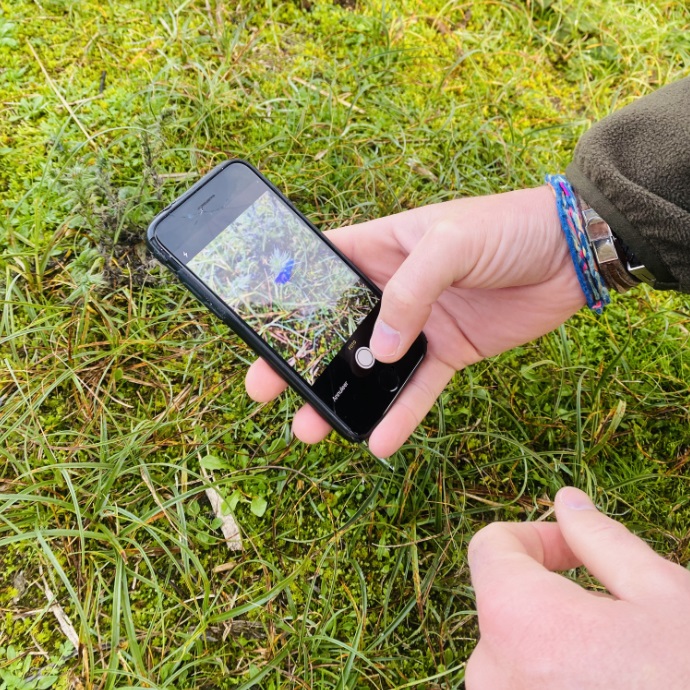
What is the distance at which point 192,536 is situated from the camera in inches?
71.2

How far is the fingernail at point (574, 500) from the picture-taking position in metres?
1.28

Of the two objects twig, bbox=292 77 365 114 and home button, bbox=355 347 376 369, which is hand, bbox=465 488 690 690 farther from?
twig, bbox=292 77 365 114

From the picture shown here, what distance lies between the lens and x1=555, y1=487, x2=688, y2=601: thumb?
108 centimetres

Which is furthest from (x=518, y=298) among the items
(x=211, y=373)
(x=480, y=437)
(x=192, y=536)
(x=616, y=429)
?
(x=192, y=536)

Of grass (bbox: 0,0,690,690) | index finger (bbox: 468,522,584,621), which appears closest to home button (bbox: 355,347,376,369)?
grass (bbox: 0,0,690,690)

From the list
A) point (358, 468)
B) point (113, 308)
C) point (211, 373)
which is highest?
point (113, 308)

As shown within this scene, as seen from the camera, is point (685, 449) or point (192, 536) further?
point (685, 449)

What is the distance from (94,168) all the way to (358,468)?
60.3 inches

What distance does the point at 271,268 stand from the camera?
1.88 m

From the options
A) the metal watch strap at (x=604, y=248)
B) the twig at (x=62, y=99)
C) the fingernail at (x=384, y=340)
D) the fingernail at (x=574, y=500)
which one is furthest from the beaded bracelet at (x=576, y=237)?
the twig at (x=62, y=99)

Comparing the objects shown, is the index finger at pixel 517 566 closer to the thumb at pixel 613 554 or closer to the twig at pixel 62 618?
the thumb at pixel 613 554

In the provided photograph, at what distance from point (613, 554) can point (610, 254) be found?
0.99 meters

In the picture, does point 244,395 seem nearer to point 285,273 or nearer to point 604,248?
A: point 285,273

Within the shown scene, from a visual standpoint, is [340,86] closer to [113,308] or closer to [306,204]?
[306,204]
